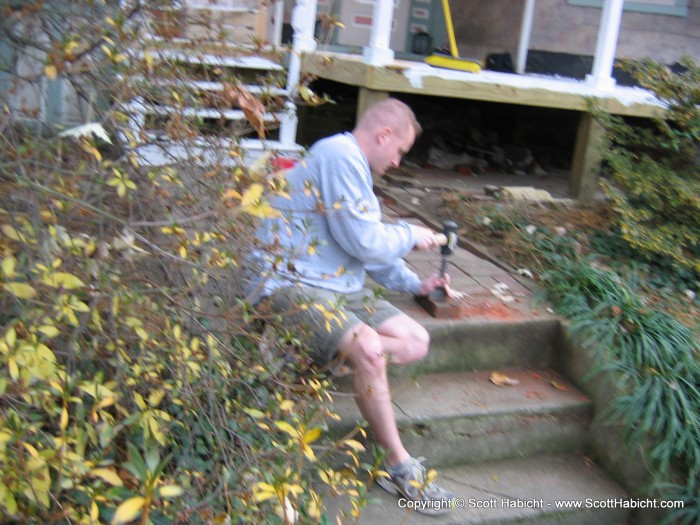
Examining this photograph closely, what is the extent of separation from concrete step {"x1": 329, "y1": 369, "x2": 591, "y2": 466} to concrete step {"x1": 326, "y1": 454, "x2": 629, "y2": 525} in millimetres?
77

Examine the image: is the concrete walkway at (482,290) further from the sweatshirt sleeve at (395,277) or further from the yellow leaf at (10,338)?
the yellow leaf at (10,338)

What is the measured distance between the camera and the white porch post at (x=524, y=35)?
9320mm

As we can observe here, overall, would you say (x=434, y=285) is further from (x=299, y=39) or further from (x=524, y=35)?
(x=524, y=35)

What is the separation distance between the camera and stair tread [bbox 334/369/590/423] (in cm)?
371

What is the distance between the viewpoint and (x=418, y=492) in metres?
3.26

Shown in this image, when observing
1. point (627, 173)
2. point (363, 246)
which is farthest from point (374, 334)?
point (627, 173)

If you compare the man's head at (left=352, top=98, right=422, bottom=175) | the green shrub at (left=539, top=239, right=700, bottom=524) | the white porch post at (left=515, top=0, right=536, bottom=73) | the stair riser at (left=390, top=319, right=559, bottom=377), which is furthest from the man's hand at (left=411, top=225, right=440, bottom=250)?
the white porch post at (left=515, top=0, right=536, bottom=73)

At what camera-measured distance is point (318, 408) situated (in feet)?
8.07

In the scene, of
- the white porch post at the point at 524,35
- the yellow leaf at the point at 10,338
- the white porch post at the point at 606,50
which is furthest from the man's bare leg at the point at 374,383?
the white porch post at the point at 524,35

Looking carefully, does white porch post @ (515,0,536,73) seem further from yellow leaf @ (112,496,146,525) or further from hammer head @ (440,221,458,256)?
yellow leaf @ (112,496,146,525)

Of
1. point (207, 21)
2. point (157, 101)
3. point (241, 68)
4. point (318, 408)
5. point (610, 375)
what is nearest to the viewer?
point (318, 408)

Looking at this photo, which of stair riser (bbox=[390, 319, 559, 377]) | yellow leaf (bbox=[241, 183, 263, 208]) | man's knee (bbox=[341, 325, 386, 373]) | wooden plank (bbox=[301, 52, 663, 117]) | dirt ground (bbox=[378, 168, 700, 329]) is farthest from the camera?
wooden plank (bbox=[301, 52, 663, 117])

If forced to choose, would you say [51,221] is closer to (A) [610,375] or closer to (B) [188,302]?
(B) [188,302]

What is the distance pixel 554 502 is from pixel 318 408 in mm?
1678
